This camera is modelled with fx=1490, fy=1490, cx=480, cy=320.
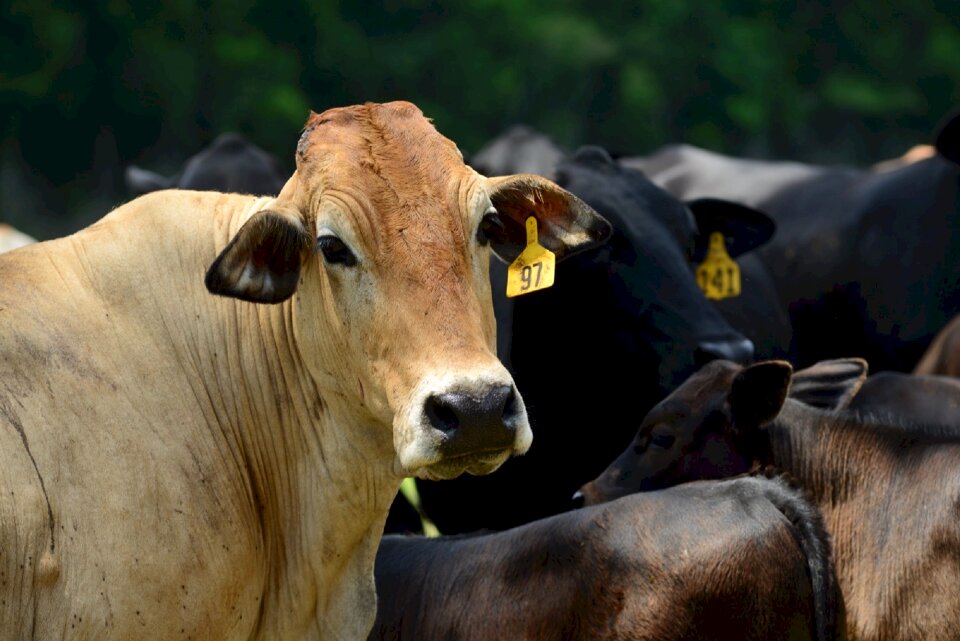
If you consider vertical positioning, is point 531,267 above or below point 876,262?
above

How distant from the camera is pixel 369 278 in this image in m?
3.71

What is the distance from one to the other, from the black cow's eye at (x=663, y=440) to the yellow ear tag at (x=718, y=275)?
200 centimetres

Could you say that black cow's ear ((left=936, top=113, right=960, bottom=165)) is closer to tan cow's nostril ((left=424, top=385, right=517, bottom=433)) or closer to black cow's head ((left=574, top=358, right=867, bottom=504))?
black cow's head ((left=574, top=358, right=867, bottom=504))

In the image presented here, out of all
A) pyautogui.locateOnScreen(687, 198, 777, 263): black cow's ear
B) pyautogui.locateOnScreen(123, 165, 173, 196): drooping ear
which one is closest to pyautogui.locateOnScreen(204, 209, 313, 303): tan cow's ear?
pyautogui.locateOnScreen(687, 198, 777, 263): black cow's ear

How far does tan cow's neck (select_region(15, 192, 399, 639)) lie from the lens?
3883mm

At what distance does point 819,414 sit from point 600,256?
1579mm

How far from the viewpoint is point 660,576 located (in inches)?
165

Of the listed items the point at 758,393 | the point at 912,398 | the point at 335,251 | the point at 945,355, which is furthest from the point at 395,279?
the point at 945,355

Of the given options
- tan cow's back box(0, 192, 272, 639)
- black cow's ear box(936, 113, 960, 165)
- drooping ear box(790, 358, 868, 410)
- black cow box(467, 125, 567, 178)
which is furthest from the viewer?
black cow box(467, 125, 567, 178)

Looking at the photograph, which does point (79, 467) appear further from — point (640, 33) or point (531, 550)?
point (640, 33)

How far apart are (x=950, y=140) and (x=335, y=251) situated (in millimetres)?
5702

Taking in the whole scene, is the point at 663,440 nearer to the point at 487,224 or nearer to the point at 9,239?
the point at 487,224

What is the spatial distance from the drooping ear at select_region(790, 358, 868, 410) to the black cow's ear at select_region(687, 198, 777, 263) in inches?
66.1

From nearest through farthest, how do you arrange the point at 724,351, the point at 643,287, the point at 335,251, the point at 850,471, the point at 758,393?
the point at 335,251 → the point at 850,471 → the point at 758,393 → the point at 724,351 → the point at 643,287
